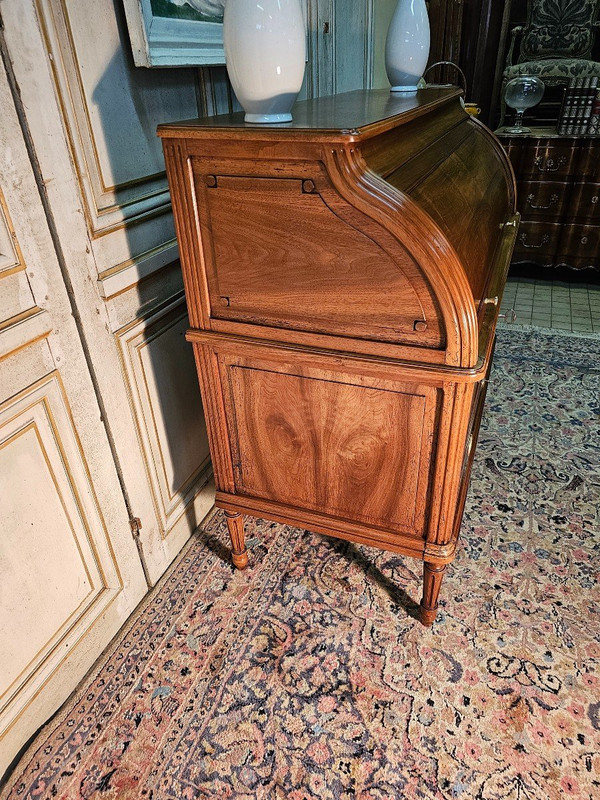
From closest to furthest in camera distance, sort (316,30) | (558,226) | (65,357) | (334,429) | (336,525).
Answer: (65,357), (334,429), (336,525), (316,30), (558,226)

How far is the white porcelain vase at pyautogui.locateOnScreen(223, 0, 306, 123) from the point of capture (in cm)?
101

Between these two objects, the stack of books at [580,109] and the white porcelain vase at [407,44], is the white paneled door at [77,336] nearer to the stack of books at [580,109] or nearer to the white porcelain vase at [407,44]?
the white porcelain vase at [407,44]

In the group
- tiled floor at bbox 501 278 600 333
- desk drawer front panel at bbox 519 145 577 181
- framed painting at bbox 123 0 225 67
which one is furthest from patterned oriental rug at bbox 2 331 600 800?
desk drawer front panel at bbox 519 145 577 181

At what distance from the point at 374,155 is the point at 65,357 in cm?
76

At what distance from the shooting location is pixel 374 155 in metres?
1.08

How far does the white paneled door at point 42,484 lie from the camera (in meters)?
1.03

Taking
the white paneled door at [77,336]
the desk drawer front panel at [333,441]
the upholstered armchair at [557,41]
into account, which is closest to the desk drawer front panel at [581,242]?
the upholstered armchair at [557,41]

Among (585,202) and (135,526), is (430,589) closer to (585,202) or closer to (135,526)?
(135,526)

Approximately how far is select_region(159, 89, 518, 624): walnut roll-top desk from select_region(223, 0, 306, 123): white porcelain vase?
59 mm

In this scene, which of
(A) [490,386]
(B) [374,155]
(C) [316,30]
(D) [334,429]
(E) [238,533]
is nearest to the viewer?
(B) [374,155]

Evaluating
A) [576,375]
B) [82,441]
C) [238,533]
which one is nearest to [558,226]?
[576,375]

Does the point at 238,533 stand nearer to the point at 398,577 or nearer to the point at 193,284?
the point at 398,577

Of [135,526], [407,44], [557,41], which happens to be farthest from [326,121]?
[557,41]

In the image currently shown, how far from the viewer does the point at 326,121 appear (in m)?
1.08
